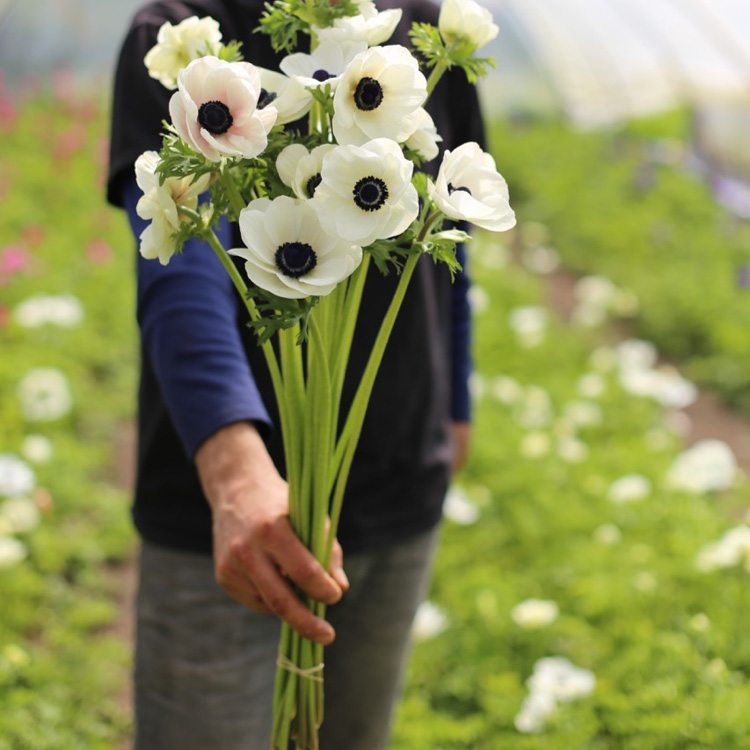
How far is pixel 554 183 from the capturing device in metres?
8.52

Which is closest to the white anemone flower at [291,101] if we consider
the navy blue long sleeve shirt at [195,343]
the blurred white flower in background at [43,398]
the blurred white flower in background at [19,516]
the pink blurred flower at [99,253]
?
the navy blue long sleeve shirt at [195,343]

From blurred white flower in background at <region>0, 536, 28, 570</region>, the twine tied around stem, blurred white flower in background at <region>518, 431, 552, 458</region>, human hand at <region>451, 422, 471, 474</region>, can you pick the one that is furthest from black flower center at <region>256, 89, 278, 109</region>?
blurred white flower in background at <region>518, 431, 552, 458</region>

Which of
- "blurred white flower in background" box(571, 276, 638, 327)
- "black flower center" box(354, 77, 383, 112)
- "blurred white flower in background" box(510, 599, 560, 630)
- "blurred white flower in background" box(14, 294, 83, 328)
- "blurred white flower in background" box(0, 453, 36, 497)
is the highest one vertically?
"black flower center" box(354, 77, 383, 112)

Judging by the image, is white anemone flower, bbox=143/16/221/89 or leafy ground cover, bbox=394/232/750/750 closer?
white anemone flower, bbox=143/16/221/89

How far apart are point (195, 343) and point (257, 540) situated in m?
0.28

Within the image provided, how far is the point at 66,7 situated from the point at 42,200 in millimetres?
5812

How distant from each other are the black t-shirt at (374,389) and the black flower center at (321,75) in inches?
17.2

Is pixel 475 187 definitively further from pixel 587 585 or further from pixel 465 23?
pixel 587 585

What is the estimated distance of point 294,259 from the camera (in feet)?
2.84

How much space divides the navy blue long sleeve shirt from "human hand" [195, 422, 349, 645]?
25mm

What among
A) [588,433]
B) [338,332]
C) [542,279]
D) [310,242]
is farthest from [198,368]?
[542,279]

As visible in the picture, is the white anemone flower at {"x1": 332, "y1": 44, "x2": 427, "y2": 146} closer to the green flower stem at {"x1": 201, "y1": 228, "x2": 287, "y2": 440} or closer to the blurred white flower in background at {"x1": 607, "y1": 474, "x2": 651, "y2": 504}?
the green flower stem at {"x1": 201, "y1": 228, "x2": 287, "y2": 440}

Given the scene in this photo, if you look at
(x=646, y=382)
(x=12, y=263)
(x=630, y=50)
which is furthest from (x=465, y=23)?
(x=630, y=50)

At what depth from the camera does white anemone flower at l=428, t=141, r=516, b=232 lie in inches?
34.9
